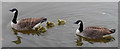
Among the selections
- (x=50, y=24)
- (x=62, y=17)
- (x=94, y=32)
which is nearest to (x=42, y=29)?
(x=50, y=24)

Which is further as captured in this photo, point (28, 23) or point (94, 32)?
point (28, 23)

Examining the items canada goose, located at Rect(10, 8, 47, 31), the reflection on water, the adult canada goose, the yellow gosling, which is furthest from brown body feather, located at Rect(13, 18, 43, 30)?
the reflection on water

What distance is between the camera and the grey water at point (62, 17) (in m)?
11.1

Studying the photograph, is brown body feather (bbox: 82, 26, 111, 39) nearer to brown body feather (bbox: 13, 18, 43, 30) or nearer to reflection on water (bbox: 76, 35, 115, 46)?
reflection on water (bbox: 76, 35, 115, 46)

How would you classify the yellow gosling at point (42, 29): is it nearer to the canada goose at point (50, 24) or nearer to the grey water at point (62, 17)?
the grey water at point (62, 17)

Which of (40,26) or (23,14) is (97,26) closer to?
(40,26)

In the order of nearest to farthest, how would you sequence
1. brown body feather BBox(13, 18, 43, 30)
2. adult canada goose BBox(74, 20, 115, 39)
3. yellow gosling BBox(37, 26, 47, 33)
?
adult canada goose BBox(74, 20, 115, 39)
yellow gosling BBox(37, 26, 47, 33)
brown body feather BBox(13, 18, 43, 30)

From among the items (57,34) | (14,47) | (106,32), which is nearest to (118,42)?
(106,32)

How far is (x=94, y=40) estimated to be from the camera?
451 inches

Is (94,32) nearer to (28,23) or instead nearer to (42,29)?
(42,29)

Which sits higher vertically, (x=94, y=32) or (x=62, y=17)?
(x=62, y=17)

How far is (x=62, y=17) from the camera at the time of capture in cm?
1338

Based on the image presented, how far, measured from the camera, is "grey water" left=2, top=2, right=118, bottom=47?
439 inches

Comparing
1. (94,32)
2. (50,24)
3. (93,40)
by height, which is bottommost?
(93,40)
